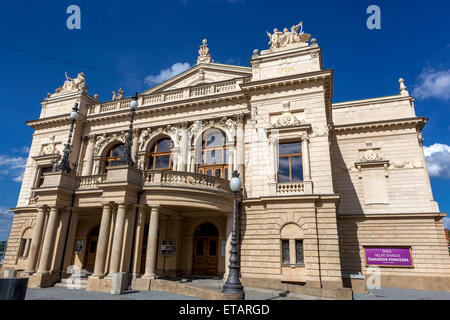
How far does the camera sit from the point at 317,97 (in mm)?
18328

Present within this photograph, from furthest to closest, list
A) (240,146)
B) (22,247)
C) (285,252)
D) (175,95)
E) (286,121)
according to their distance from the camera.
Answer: (175,95)
(22,247)
(240,146)
(286,121)
(285,252)

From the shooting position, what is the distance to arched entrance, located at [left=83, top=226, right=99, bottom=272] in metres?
22.4

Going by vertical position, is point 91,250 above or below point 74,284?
above

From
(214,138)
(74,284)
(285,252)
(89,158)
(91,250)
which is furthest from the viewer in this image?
(89,158)

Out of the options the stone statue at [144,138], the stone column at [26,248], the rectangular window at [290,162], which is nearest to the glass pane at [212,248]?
the rectangular window at [290,162]

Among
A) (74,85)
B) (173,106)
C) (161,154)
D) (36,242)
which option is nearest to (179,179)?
(161,154)

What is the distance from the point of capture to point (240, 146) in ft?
66.5

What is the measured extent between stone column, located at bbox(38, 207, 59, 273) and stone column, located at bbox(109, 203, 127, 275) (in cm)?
474

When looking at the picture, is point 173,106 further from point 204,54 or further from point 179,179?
point 179,179

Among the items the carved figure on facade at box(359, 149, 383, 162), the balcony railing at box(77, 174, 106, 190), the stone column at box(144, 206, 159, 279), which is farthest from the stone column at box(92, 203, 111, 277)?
the carved figure on facade at box(359, 149, 383, 162)

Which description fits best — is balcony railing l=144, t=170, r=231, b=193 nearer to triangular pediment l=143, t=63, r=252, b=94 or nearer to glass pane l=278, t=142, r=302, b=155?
glass pane l=278, t=142, r=302, b=155

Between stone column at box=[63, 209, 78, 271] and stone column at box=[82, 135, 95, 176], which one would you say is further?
stone column at box=[82, 135, 95, 176]

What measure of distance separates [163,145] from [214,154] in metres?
4.77
